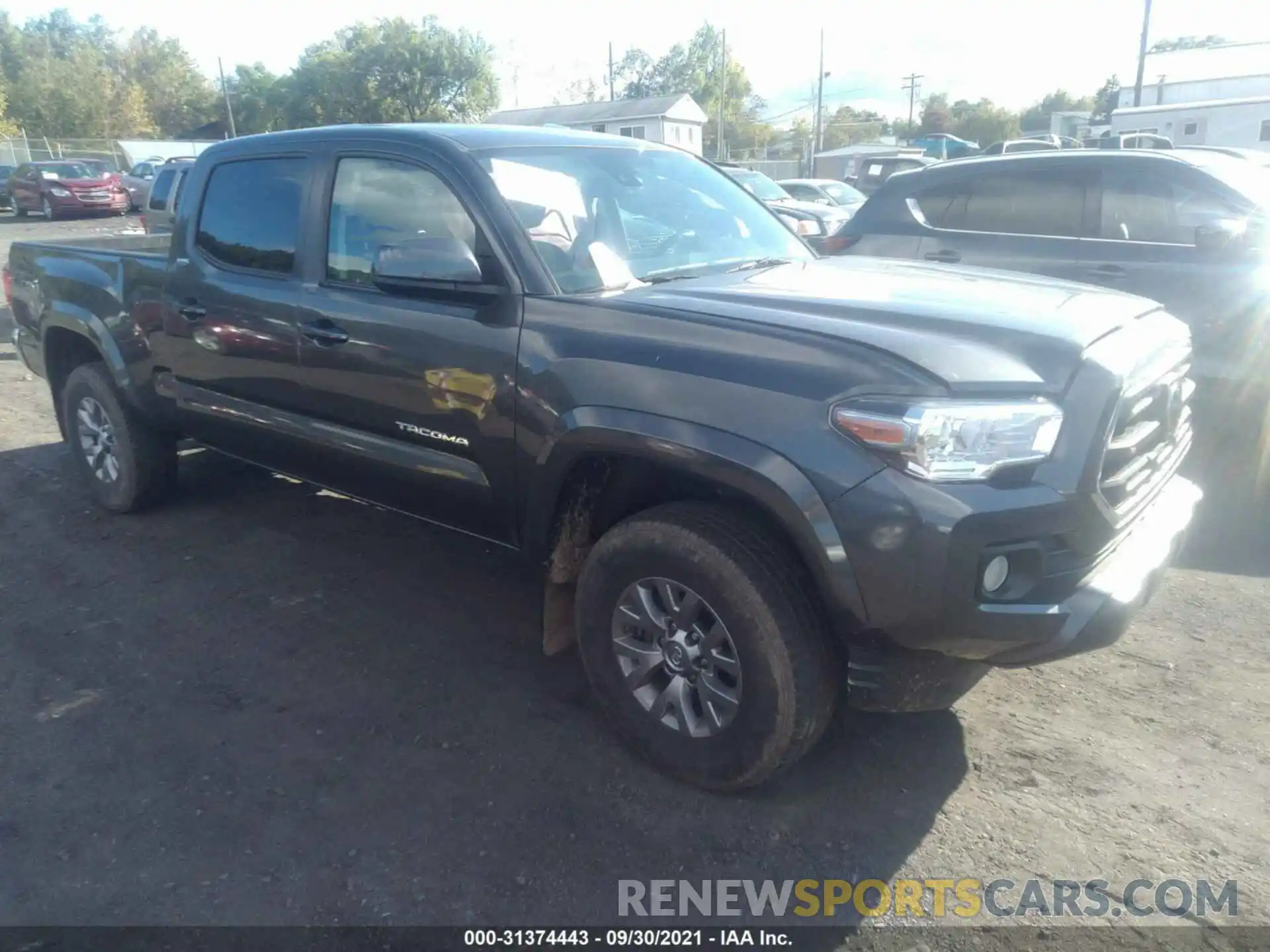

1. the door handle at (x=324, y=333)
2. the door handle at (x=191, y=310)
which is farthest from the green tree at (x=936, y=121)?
the door handle at (x=324, y=333)

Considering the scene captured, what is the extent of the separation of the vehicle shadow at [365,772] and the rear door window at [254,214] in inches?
58.0

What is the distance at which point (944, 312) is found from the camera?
296 centimetres

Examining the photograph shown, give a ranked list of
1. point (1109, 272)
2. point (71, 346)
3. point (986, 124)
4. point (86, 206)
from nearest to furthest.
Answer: point (71, 346)
point (1109, 272)
point (86, 206)
point (986, 124)

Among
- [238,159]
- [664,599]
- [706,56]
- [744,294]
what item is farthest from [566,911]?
[706,56]

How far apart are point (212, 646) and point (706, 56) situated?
283 feet

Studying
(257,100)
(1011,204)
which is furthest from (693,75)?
(1011,204)

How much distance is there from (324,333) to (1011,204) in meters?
4.64

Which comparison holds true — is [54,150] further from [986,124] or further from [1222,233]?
[986,124]

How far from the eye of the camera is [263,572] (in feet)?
15.6

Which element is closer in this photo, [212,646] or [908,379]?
[908,379]

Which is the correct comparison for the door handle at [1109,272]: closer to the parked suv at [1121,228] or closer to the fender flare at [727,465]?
the parked suv at [1121,228]

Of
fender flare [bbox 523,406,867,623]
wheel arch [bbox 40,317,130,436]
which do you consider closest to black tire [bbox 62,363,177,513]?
wheel arch [bbox 40,317,130,436]

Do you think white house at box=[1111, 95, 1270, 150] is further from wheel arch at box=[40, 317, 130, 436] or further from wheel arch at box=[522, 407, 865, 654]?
wheel arch at box=[522, 407, 865, 654]

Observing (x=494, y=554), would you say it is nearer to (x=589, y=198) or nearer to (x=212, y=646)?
(x=212, y=646)
